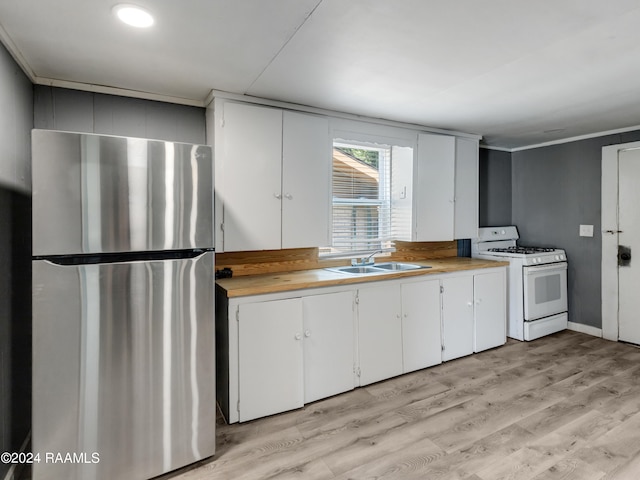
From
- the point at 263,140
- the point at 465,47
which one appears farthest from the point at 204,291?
the point at 465,47

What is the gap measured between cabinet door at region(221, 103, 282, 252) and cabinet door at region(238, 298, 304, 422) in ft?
1.86

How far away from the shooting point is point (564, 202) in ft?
13.4

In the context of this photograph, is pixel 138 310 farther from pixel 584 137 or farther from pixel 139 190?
pixel 584 137

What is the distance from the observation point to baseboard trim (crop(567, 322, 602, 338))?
3799 millimetres

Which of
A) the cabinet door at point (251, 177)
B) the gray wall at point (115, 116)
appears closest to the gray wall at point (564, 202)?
the cabinet door at point (251, 177)

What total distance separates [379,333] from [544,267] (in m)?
2.29

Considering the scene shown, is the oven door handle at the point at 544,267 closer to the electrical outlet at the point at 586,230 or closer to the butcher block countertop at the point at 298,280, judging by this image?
the electrical outlet at the point at 586,230

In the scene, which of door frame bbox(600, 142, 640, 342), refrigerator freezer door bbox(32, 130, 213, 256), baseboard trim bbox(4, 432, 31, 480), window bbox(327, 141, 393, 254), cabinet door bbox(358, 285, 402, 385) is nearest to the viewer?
refrigerator freezer door bbox(32, 130, 213, 256)

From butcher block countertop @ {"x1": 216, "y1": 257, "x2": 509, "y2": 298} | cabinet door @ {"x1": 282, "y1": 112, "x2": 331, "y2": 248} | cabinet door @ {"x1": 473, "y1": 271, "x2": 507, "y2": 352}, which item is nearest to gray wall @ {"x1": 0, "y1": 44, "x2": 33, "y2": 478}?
butcher block countertop @ {"x1": 216, "y1": 257, "x2": 509, "y2": 298}

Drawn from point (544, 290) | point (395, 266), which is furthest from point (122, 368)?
point (544, 290)

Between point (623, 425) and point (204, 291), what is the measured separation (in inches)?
107

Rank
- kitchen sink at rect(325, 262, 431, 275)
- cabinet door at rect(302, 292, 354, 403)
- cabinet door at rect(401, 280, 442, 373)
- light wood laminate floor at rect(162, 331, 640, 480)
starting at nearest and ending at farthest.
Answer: light wood laminate floor at rect(162, 331, 640, 480)
cabinet door at rect(302, 292, 354, 403)
cabinet door at rect(401, 280, 442, 373)
kitchen sink at rect(325, 262, 431, 275)

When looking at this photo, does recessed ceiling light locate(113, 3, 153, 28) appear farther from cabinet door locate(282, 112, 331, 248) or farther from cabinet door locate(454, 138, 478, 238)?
cabinet door locate(454, 138, 478, 238)

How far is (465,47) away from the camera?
6.21ft
